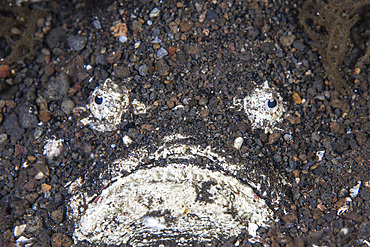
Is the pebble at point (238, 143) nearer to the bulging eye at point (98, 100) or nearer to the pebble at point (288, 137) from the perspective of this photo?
the pebble at point (288, 137)

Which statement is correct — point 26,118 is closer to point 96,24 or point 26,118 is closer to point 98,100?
point 98,100

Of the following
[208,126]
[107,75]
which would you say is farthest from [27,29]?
[208,126]

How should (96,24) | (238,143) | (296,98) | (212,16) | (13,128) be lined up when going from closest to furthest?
(238,143) → (296,98) → (212,16) → (13,128) → (96,24)

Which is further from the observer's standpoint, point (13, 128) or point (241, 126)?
point (13, 128)

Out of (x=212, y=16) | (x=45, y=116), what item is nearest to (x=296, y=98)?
(x=212, y=16)

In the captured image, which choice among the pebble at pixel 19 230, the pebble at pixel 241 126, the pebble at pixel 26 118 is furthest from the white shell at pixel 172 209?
the pebble at pixel 26 118

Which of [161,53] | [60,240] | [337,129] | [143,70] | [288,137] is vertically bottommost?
[60,240]
